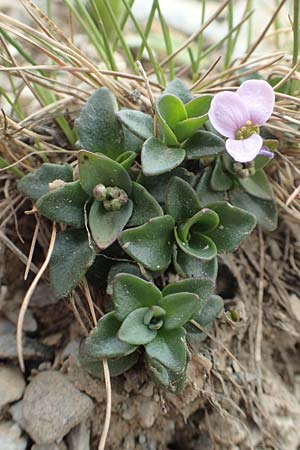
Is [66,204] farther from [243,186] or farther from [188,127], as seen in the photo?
[243,186]

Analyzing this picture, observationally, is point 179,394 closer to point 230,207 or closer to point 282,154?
point 230,207

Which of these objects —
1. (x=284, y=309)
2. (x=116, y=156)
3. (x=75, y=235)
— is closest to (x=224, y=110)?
(x=116, y=156)

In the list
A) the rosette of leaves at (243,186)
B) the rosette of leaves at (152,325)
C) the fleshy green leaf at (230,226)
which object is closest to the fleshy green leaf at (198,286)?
the rosette of leaves at (152,325)

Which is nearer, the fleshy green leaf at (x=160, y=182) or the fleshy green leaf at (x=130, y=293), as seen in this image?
the fleshy green leaf at (x=130, y=293)

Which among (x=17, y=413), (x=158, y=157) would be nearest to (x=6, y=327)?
(x=17, y=413)

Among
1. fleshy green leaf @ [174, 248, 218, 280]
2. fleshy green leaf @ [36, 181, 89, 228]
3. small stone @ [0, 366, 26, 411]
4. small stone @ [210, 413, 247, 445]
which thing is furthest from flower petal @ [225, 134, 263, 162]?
small stone @ [0, 366, 26, 411]

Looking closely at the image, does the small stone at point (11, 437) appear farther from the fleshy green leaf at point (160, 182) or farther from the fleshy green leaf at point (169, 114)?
the fleshy green leaf at point (169, 114)

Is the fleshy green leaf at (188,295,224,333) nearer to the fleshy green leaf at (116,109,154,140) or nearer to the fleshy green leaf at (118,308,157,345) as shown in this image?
the fleshy green leaf at (118,308,157,345)

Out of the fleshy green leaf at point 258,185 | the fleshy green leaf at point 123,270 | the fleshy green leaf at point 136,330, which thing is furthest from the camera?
the fleshy green leaf at point 258,185
